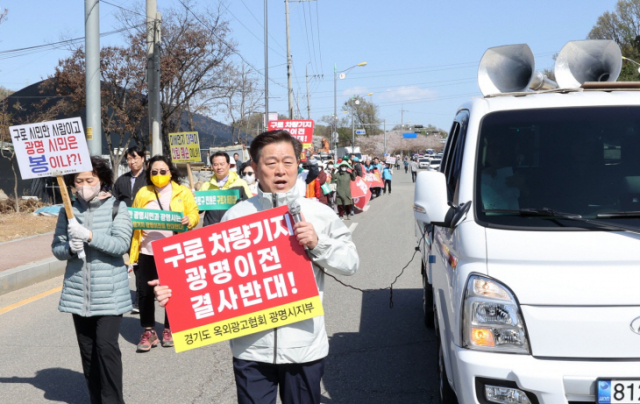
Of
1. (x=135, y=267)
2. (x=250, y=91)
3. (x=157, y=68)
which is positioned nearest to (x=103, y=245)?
(x=135, y=267)

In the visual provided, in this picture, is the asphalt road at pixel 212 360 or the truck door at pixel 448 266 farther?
the asphalt road at pixel 212 360

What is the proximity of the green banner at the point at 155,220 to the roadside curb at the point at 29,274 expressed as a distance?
4.35 m

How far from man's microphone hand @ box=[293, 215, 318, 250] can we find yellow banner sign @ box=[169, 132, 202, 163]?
27.2 feet

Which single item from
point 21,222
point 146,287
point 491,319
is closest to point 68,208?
point 146,287

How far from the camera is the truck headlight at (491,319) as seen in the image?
10.6 ft

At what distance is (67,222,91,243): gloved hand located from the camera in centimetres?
434

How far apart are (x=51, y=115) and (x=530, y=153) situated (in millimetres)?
27385

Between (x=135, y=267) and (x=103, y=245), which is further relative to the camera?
(x=135, y=267)

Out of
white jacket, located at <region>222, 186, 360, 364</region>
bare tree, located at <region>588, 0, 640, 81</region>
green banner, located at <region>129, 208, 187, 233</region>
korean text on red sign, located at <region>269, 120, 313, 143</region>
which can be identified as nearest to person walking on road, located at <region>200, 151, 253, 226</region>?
green banner, located at <region>129, 208, 187, 233</region>

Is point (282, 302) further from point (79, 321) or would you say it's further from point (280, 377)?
point (79, 321)

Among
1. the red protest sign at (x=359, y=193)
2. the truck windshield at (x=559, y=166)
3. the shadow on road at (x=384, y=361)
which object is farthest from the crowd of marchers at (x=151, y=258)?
the red protest sign at (x=359, y=193)

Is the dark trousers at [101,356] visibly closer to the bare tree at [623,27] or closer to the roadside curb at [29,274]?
the roadside curb at [29,274]

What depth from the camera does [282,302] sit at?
3.10m

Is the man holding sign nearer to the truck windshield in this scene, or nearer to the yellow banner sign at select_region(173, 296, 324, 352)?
the yellow banner sign at select_region(173, 296, 324, 352)
